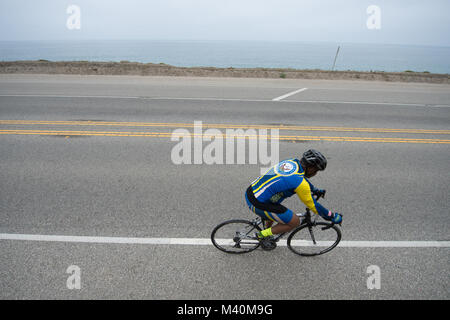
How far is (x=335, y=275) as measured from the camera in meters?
3.67

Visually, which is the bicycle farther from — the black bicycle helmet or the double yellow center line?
the double yellow center line

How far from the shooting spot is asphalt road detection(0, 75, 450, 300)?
3510 mm

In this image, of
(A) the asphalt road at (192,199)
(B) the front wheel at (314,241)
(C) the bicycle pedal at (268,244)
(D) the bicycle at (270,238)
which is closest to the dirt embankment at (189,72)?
(A) the asphalt road at (192,199)

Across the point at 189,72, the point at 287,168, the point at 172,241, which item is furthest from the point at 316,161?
the point at 189,72

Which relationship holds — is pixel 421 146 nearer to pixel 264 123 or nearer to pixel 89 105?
pixel 264 123

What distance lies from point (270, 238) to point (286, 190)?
1.01 metres

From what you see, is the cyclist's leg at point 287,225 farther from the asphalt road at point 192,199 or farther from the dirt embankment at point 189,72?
the dirt embankment at point 189,72

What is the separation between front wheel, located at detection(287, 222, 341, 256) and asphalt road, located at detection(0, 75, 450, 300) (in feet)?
0.39

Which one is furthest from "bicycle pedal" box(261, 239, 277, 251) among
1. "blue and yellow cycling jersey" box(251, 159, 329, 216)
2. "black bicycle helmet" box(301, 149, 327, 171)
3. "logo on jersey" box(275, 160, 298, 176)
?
"black bicycle helmet" box(301, 149, 327, 171)

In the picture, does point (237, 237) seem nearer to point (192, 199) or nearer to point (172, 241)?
point (172, 241)

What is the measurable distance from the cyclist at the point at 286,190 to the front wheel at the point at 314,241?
51 centimetres

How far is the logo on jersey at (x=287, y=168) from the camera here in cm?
322
